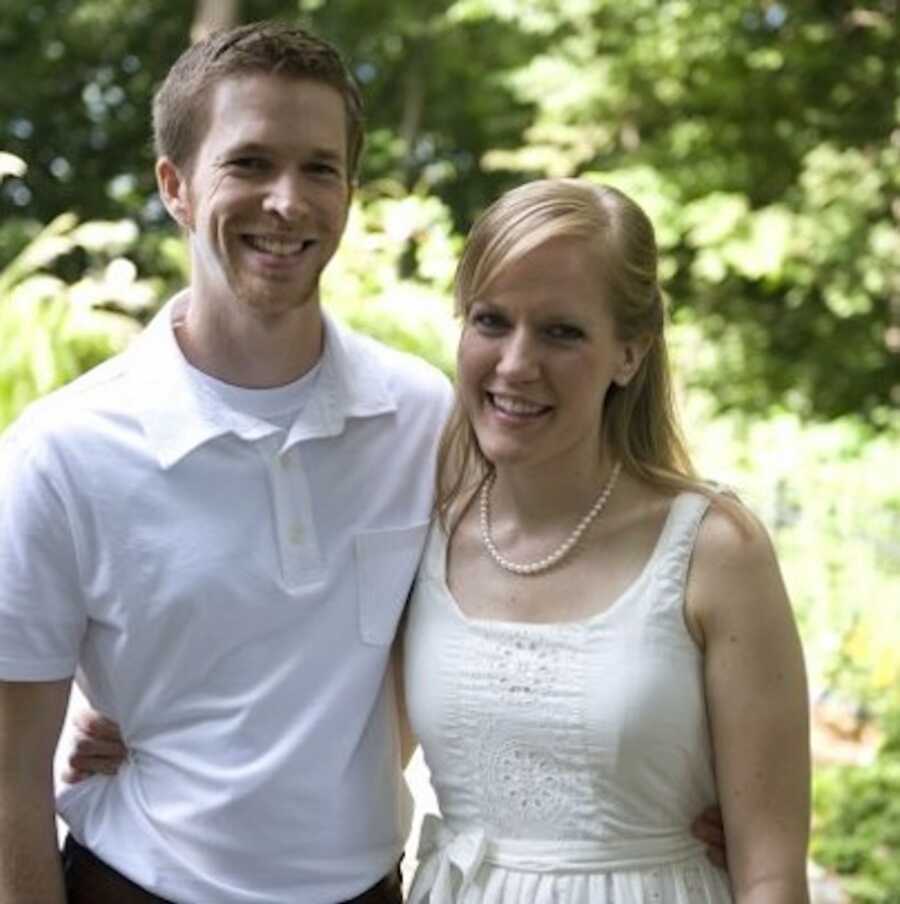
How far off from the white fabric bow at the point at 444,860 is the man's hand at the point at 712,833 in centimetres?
30

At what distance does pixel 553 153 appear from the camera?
14352mm

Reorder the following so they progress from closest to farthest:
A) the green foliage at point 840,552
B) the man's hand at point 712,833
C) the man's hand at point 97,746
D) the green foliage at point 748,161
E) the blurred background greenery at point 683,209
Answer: the man's hand at point 712,833, the man's hand at point 97,746, the green foliage at point 840,552, the blurred background greenery at point 683,209, the green foliage at point 748,161

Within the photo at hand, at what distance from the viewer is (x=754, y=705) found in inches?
82.1

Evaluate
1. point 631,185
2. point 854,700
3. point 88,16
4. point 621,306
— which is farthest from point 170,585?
point 88,16

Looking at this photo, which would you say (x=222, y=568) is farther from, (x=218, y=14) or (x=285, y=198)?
(x=218, y=14)

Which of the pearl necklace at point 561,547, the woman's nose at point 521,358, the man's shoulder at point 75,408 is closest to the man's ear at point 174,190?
the man's shoulder at point 75,408

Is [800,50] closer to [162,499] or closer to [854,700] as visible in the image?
[854,700]

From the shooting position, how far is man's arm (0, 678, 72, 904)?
→ 2.20 m

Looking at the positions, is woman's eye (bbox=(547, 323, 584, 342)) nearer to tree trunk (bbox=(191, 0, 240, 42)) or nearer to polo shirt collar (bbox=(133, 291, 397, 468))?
polo shirt collar (bbox=(133, 291, 397, 468))

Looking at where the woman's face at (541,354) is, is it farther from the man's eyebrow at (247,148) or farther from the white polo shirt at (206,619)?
the man's eyebrow at (247,148)

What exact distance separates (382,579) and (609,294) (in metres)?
0.53

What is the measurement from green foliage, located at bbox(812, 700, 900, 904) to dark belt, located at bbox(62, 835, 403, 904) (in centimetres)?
290

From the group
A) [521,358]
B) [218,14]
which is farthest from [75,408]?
[218,14]

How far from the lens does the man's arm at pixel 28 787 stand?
2.20m
